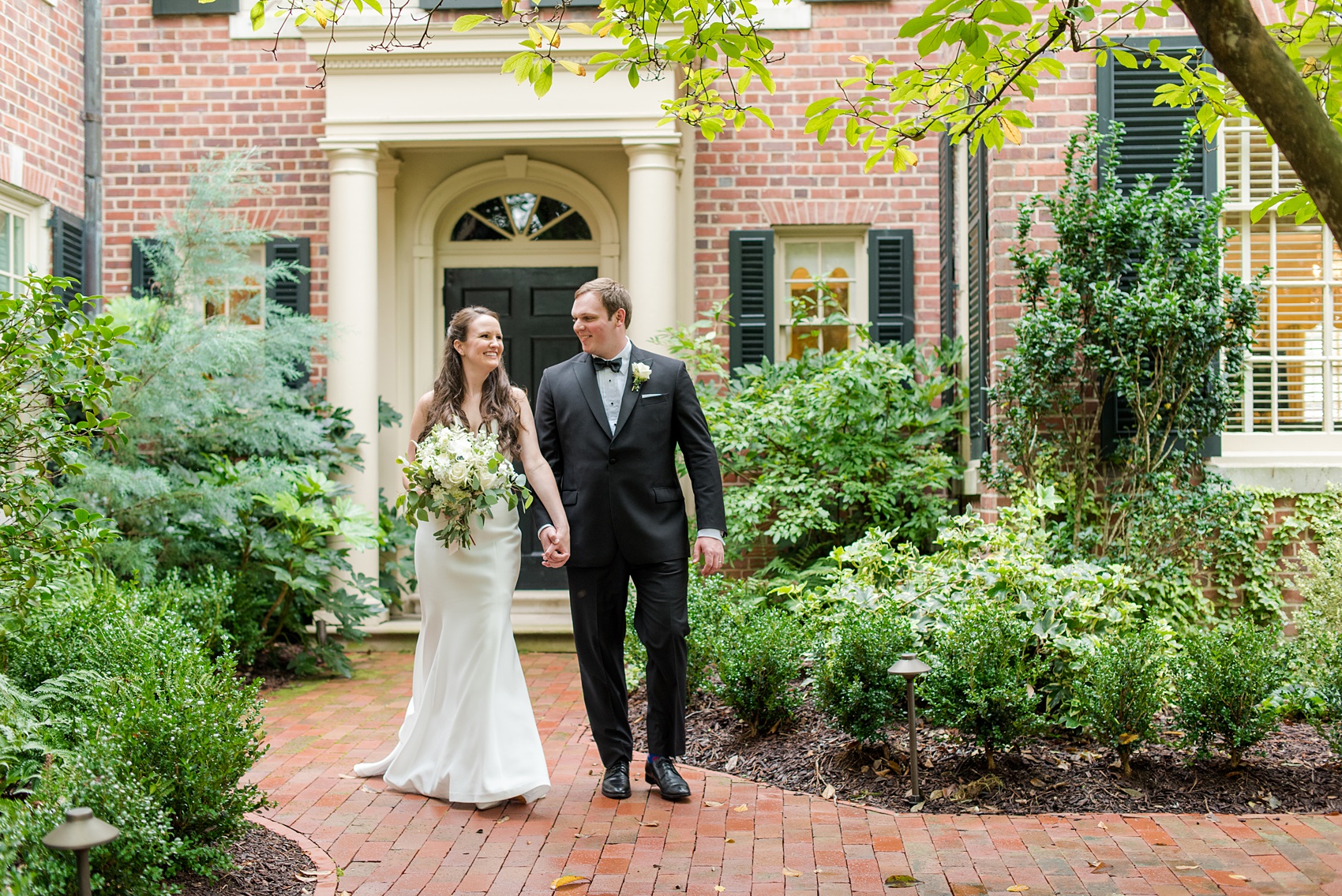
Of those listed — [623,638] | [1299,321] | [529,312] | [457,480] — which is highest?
[529,312]

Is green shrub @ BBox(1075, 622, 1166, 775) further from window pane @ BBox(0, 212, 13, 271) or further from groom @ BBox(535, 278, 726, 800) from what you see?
window pane @ BBox(0, 212, 13, 271)

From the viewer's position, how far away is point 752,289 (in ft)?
30.0

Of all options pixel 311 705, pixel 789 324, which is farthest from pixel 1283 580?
pixel 311 705

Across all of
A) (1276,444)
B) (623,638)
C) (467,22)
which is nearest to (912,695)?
(623,638)

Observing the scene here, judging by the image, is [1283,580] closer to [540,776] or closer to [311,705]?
[540,776]

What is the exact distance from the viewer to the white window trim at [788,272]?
30.6 feet

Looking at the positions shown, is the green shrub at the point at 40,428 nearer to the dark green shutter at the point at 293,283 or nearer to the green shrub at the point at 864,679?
the green shrub at the point at 864,679

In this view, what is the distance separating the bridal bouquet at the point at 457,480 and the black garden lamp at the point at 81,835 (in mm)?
2043

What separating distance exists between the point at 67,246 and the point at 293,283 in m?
1.59

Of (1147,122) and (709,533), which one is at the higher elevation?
(1147,122)

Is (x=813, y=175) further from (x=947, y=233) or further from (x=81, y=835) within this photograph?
(x=81, y=835)

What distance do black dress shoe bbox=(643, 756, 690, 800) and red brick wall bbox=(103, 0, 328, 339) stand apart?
6035 mm

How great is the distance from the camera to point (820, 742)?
518cm

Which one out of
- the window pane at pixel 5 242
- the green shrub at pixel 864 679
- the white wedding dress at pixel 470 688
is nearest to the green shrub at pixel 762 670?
the green shrub at pixel 864 679
